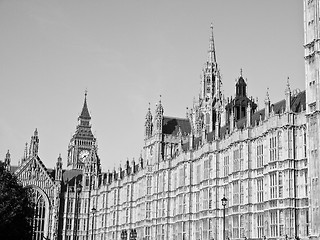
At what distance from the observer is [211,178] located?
72.8m

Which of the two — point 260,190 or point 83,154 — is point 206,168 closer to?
point 260,190

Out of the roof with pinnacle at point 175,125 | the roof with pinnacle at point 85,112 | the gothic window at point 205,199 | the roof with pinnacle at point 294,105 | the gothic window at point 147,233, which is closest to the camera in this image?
the roof with pinnacle at point 294,105

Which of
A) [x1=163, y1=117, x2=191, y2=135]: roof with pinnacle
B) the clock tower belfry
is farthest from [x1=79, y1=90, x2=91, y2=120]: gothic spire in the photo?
[x1=163, y1=117, x2=191, y2=135]: roof with pinnacle

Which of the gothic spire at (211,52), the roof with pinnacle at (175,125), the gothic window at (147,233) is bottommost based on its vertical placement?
the gothic window at (147,233)

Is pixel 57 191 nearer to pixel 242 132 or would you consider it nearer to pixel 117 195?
pixel 117 195

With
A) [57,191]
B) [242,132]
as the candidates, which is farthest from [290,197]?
[57,191]

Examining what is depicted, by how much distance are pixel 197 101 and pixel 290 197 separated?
56097mm

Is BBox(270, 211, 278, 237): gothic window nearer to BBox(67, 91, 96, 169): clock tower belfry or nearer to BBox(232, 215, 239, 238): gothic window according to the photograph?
BBox(232, 215, 239, 238): gothic window

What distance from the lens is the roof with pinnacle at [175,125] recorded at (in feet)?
325

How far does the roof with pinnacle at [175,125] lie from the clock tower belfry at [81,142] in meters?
65.0

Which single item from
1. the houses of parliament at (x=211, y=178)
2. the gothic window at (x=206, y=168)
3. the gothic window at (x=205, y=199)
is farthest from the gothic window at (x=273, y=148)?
the gothic window at (x=205, y=199)

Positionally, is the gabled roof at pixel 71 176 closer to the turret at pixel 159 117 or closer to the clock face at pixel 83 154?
the clock face at pixel 83 154

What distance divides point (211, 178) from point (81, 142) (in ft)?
331

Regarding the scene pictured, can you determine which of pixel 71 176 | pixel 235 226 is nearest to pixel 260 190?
pixel 235 226
